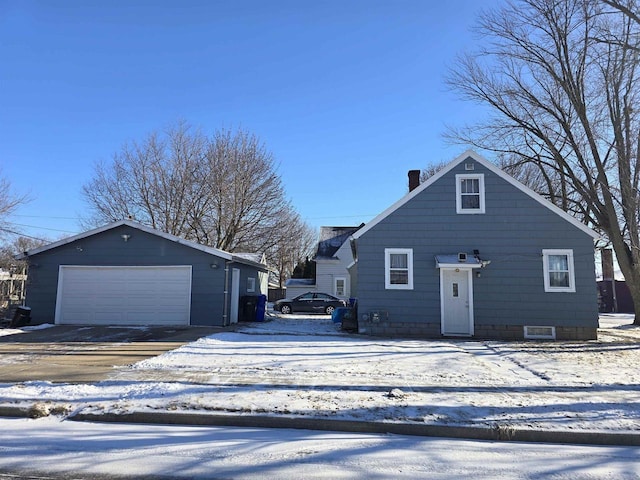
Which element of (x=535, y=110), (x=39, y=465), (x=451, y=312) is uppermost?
(x=535, y=110)

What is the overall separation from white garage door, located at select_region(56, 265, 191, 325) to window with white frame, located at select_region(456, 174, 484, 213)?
32.2 ft

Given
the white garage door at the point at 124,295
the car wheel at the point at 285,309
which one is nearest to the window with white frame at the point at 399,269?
the white garage door at the point at 124,295

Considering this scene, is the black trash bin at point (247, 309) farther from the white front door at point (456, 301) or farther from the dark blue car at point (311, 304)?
the white front door at point (456, 301)

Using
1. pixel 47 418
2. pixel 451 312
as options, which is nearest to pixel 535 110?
pixel 451 312

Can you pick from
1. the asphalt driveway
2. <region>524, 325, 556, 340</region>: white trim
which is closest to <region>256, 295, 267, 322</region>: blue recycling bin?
the asphalt driveway

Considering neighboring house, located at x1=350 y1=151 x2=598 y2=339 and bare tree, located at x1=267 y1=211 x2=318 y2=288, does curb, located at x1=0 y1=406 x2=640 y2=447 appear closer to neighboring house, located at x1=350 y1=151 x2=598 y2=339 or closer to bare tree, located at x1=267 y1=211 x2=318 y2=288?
neighboring house, located at x1=350 y1=151 x2=598 y2=339

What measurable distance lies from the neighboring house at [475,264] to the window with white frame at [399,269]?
0.11ft

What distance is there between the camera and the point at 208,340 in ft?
38.2

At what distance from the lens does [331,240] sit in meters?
35.7

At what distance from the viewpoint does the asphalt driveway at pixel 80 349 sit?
300 inches

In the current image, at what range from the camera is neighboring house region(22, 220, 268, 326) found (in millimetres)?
15336

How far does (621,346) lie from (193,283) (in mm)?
13732

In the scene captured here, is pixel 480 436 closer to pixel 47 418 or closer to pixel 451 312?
pixel 47 418

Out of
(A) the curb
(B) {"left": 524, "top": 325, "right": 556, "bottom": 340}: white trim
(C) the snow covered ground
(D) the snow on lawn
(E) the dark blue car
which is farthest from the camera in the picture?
(E) the dark blue car
